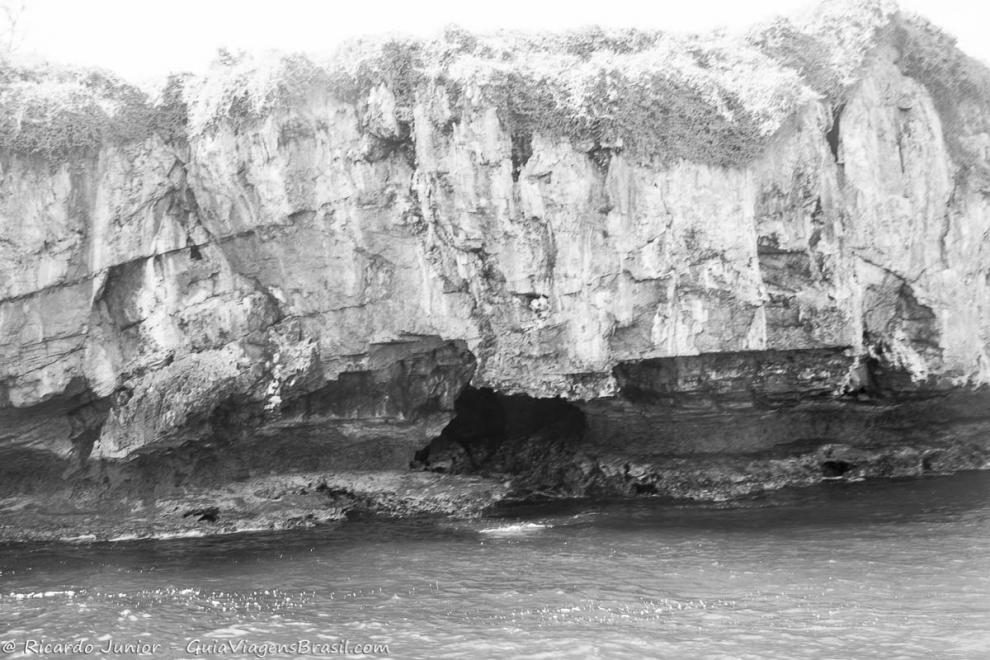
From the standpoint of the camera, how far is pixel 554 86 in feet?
48.9

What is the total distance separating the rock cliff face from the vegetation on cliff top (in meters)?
0.05

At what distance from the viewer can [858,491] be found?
16.0 m

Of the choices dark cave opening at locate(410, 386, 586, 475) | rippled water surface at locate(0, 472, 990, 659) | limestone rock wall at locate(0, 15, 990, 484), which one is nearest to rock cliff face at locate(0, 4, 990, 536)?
limestone rock wall at locate(0, 15, 990, 484)

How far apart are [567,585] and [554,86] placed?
9117 mm

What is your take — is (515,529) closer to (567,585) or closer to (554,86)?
(567,585)

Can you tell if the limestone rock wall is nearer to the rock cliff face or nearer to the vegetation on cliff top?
the rock cliff face

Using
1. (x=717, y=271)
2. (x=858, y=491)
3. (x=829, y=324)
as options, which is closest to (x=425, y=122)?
(x=717, y=271)

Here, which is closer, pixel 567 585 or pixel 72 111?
pixel 567 585

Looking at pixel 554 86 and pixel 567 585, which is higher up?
pixel 554 86

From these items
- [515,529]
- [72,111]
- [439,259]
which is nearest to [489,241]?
[439,259]

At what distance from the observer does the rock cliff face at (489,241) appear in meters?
14.9

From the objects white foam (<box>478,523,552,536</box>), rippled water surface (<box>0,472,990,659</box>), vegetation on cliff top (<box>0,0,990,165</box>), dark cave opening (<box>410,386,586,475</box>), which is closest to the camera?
rippled water surface (<box>0,472,990,659</box>)

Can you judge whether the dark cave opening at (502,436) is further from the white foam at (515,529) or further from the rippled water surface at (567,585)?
the white foam at (515,529)

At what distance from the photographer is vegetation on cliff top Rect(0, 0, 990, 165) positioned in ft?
48.8
